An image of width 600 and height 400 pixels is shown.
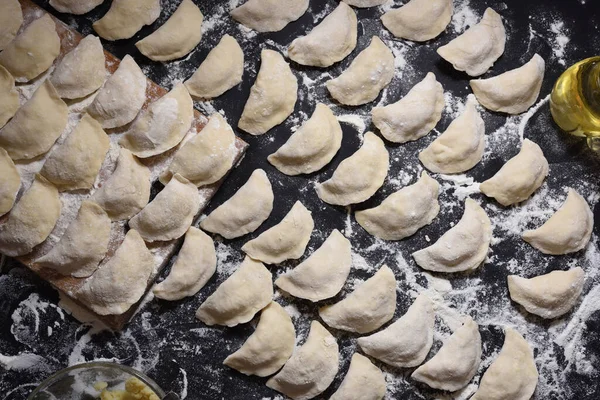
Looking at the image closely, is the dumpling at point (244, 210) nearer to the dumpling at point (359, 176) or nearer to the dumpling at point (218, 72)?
the dumpling at point (359, 176)

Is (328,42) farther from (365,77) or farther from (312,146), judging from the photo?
(312,146)

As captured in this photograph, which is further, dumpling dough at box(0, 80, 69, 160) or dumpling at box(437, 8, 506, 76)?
dumpling at box(437, 8, 506, 76)

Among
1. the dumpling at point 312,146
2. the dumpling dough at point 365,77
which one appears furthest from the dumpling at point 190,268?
the dumpling dough at point 365,77

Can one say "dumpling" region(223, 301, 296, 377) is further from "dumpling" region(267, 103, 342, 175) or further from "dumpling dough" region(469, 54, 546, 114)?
"dumpling dough" region(469, 54, 546, 114)

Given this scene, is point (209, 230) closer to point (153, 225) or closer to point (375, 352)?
point (153, 225)

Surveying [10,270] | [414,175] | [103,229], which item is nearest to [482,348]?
[414,175]

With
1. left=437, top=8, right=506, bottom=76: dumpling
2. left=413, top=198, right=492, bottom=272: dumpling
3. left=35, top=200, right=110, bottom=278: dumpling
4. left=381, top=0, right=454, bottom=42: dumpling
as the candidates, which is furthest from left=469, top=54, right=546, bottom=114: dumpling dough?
left=35, top=200, right=110, bottom=278: dumpling
